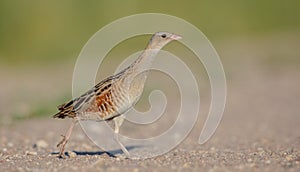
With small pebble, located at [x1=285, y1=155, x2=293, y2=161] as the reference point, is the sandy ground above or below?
above

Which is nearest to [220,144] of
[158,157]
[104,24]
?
[158,157]

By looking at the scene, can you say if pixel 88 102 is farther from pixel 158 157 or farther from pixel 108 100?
pixel 158 157

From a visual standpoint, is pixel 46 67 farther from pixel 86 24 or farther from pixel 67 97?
pixel 67 97

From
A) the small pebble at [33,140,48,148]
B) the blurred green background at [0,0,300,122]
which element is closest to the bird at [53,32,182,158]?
the small pebble at [33,140,48,148]

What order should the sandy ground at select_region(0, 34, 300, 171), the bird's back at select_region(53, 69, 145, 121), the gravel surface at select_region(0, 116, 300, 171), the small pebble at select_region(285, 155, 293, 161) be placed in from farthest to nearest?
1. the bird's back at select_region(53, 69, 145, 121)
2. the small pebble at select_region(285, 155, 293, 161)
3. the sandy ground at select_region(0, 34, 300, 171)
4. the gravel surface at select_region(0, 116, 300, 171)

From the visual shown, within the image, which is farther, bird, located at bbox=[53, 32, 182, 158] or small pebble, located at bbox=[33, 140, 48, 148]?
small pebble, located at bbox=[33, 140, 48, 148]

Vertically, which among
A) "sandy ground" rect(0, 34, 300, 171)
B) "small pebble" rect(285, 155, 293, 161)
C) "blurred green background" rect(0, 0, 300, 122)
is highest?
"blurred green background" rect(0, 0, 300, 122)

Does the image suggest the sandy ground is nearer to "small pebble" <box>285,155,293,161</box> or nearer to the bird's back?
"small pebble" <box>285,155,293,161</box>

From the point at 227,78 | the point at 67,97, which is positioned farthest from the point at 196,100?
the point at 227,78
